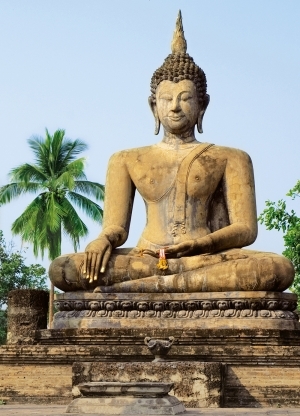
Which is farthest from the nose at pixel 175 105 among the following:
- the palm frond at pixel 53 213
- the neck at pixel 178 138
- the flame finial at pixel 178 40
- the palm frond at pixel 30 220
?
the palm frond at pixel 30 220

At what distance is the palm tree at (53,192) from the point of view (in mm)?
35281

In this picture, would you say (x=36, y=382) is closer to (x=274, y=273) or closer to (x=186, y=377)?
(x=186, y=377)

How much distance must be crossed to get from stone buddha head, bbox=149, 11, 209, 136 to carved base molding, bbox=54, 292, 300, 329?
303cm

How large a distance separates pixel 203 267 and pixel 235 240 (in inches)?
31.4

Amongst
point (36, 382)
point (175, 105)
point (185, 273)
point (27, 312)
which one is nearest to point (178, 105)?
point (175, 105)

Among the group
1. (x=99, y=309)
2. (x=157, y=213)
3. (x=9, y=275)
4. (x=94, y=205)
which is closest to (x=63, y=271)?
(x=99, y=309)

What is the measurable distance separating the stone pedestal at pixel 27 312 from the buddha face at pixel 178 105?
3339 mm

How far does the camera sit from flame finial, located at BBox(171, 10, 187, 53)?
1747cm

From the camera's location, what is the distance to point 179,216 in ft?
53.2

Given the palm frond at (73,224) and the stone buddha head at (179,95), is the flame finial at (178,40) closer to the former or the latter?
the stone buddha head at (179,95)

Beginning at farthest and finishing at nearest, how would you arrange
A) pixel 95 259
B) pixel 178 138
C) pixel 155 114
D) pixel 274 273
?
1. pixel 155 114
2. pixel 178 138
3. pixel 95 259
4. pixel 274 273

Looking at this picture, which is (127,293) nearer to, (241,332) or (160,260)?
(160,260)

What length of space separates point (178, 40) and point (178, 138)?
71.5 inches

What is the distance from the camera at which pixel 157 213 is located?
16.4m
